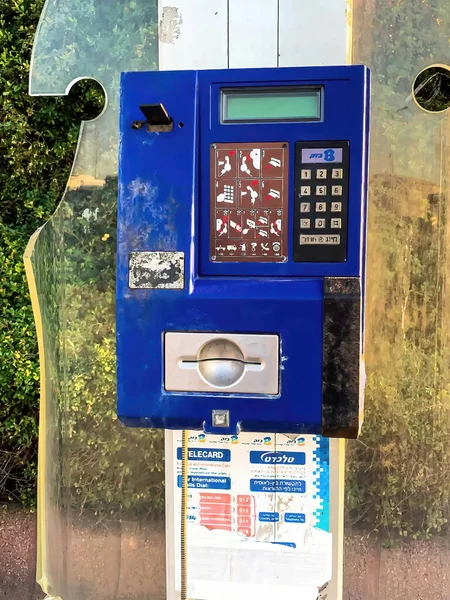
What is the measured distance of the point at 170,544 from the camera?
5.33ft

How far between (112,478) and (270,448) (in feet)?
1.48

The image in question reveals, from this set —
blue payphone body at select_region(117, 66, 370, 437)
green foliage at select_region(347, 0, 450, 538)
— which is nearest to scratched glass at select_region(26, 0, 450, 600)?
green foliage at select_region(347, 0, 450, 538)

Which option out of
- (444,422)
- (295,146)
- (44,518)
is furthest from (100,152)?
(444,422)

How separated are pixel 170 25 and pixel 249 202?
0.57m

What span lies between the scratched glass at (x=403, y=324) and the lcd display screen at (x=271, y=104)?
1.15ft

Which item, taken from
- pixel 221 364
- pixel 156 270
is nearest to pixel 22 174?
pixel 156 270

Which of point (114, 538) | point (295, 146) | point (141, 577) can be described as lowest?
point (141, 577)

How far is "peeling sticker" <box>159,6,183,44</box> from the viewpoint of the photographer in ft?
4.83

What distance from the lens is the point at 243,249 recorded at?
1.23 metres

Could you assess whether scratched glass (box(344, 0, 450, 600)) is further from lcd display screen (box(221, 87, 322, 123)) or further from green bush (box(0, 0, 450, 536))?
lcd display screen (box(221, 87, 322, 123))

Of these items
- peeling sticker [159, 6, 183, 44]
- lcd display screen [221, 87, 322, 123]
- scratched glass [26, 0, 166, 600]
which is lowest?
scratched glass [26, 0, 166, 600]

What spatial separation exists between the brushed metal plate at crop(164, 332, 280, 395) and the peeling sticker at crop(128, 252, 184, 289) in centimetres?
10

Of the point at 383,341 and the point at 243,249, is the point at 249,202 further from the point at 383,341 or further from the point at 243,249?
the point at 383,341

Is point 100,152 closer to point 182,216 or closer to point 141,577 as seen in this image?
point 182,216
